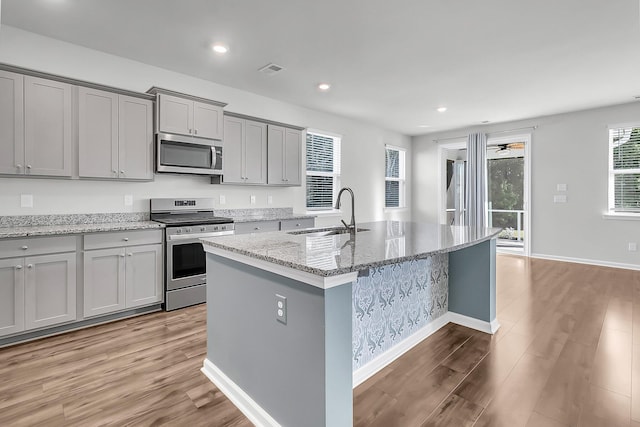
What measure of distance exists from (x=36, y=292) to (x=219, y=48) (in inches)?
107

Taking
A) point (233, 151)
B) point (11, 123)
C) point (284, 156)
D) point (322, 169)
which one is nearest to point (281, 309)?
point (11, 123)

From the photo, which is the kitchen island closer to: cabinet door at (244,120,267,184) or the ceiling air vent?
cabinet door at (244,120,267,184)

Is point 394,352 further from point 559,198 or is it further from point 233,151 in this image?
point 559,198

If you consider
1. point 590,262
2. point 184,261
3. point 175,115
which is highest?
Result: point 175,115

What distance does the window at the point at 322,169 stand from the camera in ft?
17.9

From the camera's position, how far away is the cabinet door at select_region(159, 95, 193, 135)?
11.1 ft

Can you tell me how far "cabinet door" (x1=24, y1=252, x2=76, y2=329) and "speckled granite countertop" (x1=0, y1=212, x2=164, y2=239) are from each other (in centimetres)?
→ 21

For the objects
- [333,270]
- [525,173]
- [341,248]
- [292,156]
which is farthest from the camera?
[525,173]

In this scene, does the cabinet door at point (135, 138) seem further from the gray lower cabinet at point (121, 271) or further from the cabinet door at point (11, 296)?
the cabinet door at point (11, 296)

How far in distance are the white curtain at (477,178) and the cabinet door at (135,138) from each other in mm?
5967

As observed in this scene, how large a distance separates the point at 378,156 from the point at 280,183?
292cm

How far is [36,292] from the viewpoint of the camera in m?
2.55

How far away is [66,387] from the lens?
1.96 metres

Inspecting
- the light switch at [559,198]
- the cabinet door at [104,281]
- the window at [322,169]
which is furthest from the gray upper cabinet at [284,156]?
the light switch at [559,198]
